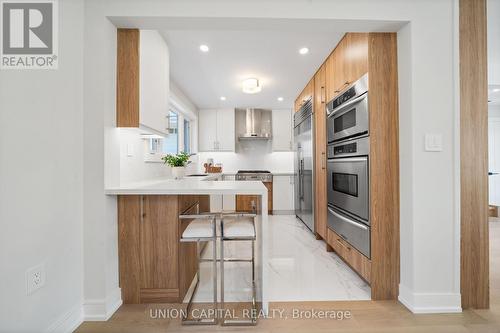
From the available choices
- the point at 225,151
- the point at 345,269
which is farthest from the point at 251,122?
the point at 345,269

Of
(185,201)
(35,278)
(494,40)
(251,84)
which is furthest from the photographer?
(251,84)

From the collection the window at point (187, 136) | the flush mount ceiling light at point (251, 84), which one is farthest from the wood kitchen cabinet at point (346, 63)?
the window at point (187, 136)

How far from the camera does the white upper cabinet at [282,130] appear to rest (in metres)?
5.41

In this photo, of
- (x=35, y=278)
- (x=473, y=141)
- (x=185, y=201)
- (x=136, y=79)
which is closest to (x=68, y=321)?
(x=35, y=278)

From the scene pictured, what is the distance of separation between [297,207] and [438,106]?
3028mm

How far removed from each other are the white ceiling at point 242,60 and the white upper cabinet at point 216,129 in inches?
36.1

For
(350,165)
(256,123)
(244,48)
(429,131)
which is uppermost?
(244,48)

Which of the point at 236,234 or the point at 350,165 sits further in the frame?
the point at 350,165

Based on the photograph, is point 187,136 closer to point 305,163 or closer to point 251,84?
point 251,84

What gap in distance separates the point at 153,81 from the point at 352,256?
242 cm

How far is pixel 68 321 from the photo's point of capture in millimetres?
1504

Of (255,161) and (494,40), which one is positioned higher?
(494,40)

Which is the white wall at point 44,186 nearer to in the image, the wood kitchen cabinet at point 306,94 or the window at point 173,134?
the window at point 173,134

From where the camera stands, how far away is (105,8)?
1.65m
